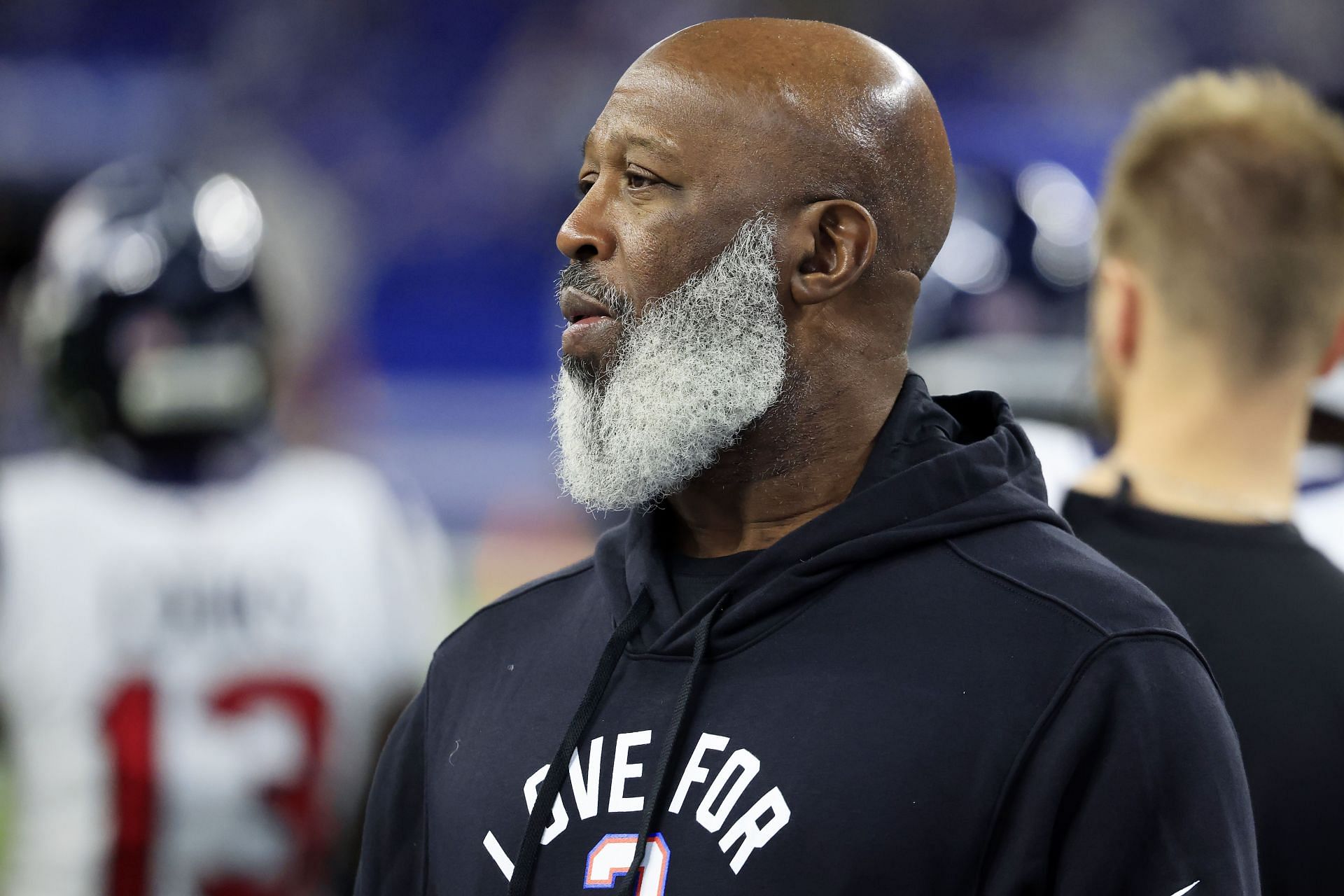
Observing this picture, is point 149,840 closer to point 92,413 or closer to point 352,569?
point 352,569

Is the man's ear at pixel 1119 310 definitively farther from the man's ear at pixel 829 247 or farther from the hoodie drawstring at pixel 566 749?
the hoodie drawstring at pixel 566 749

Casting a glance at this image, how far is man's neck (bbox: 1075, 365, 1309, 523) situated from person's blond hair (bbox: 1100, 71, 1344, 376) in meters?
0.05

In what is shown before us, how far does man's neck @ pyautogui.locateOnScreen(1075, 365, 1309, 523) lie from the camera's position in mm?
2242

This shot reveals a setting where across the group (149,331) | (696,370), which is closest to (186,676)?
(149,331)

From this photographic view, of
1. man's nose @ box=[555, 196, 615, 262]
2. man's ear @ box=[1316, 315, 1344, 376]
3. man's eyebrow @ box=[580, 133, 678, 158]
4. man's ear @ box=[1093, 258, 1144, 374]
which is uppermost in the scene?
man's eyebrow @ box=[580, 133, 678, 158]

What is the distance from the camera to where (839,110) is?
164 centimetres

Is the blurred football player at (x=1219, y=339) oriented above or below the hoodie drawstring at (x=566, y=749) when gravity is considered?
above

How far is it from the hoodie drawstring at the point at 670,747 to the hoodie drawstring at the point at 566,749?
3.7 inches

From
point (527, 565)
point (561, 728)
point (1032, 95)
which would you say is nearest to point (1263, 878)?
point (561, 728)

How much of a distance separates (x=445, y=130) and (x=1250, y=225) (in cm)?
Answer: 891

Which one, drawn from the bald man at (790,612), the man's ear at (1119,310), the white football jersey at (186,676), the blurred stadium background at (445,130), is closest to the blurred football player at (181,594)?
the white football jersey at (186,676)

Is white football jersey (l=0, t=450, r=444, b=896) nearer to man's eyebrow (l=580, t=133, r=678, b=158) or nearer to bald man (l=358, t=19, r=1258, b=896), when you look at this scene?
bald man (l=358, t=19, r=1258, b=896)

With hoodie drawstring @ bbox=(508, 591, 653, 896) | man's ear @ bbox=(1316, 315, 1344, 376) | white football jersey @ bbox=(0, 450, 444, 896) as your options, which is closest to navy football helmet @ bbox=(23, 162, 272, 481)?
white football jersey @ bbox=(0, 450, 444, 896)

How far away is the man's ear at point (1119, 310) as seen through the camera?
2.37m
